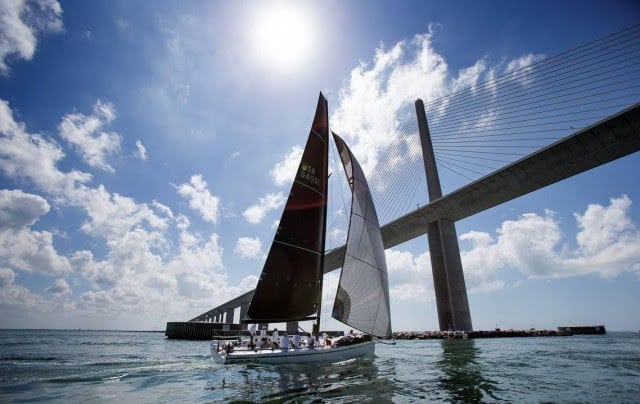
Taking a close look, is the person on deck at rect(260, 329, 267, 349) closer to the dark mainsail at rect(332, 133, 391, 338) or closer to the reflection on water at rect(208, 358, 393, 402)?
the reflection on water at rect(208, 358, 393, 402)

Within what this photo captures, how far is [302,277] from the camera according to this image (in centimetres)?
1612

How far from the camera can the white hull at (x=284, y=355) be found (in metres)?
12.1

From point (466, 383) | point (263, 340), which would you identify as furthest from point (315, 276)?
point (466, 383)

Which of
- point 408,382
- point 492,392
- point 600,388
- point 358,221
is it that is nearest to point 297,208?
point 358,221

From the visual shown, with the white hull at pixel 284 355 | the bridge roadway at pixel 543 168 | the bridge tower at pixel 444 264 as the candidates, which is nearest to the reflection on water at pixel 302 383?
the white hull at pixel 284 355

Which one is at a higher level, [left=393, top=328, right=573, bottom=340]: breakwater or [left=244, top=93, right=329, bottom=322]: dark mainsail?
[left=244, top=93, right=329, bottom=322]: dark mainsail

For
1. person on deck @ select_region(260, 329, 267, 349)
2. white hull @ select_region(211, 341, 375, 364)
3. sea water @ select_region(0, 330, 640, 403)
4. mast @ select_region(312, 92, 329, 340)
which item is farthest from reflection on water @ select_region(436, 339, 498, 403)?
person on deck @ select_region(260, 329, 267, 349)

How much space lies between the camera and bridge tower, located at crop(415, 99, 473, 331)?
37625 mm

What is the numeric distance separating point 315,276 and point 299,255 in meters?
1.47

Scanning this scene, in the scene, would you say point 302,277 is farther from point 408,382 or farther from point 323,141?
point 323,141

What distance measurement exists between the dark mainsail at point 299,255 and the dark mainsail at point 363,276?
6.12 ft

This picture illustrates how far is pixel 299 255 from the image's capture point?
16344mm

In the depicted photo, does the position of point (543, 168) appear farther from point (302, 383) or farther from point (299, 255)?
point (302, 383)

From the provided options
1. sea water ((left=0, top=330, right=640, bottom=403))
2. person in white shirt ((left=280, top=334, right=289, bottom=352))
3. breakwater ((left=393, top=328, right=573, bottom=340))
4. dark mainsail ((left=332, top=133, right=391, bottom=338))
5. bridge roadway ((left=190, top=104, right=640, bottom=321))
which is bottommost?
sea water ((left=0, top=330, right=640, bottom=403))
